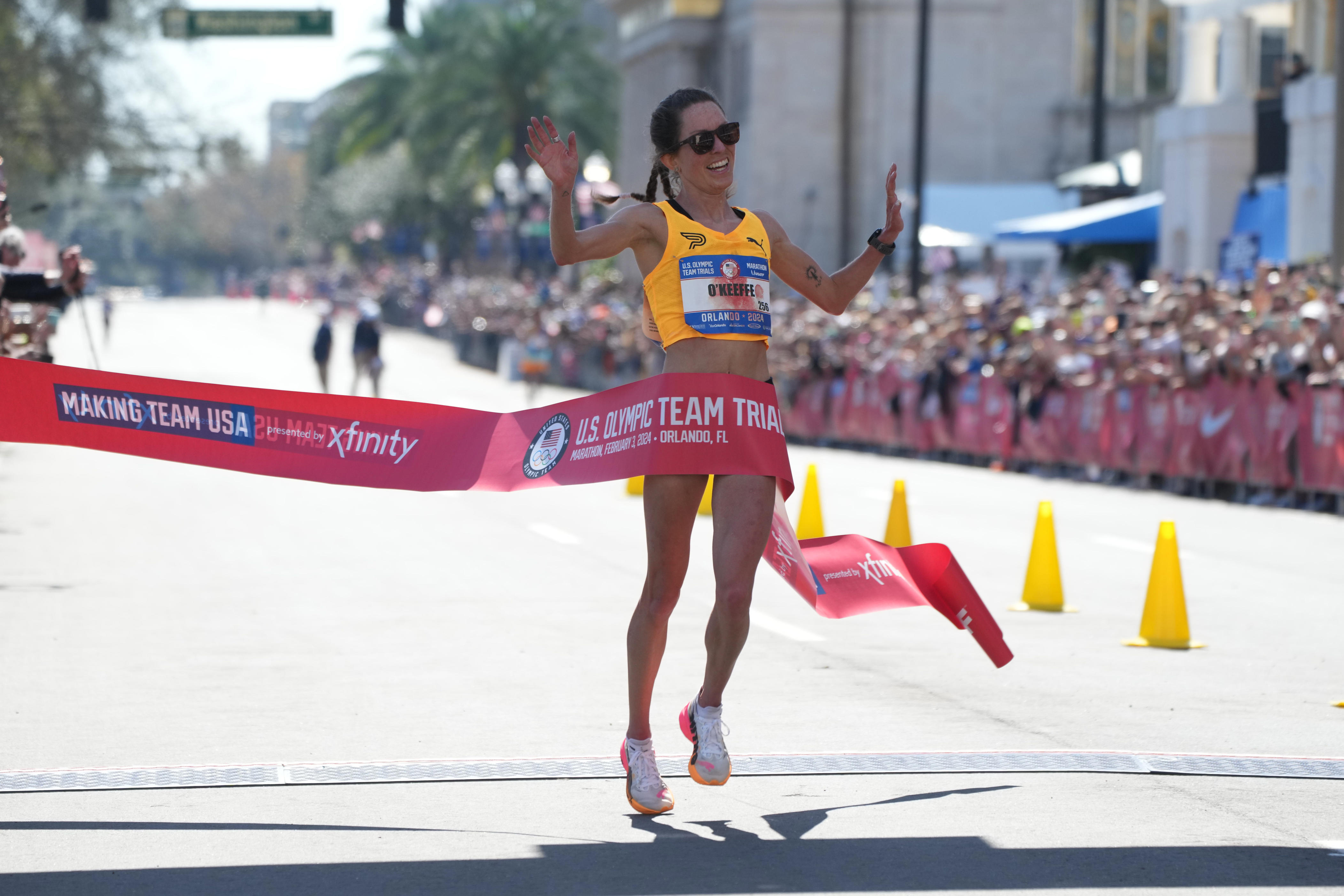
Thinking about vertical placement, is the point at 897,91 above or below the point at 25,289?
above

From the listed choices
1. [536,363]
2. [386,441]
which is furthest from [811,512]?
[536,363]

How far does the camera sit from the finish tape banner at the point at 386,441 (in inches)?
253

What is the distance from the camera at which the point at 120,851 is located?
5.46 m

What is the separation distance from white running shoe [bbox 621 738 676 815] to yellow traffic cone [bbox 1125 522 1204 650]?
4.38 m

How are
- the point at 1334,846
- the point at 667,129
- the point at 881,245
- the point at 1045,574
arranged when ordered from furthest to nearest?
the point at 1045,574
the point at 881,245
the point at 667,129
the point at 1334,846

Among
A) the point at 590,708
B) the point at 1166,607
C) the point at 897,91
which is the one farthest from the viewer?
the point at 897,91

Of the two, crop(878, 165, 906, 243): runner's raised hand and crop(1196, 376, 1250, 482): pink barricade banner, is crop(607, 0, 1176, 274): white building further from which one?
crop(878, 165, 906, 243): runner's raised hand

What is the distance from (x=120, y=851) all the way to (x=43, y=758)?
144cm

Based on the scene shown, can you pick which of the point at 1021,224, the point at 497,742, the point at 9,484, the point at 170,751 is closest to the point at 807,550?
the point at 497,742

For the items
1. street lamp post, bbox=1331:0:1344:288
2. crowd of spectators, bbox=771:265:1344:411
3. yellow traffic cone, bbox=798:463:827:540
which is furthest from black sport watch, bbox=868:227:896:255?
street lamp post, bbox=1331:0:1344:288

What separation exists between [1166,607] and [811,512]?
4774mm

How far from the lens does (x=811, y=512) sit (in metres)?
14.3

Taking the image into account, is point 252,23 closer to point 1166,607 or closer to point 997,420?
point 997,420

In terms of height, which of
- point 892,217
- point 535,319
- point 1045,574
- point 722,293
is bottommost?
point 1045,574
